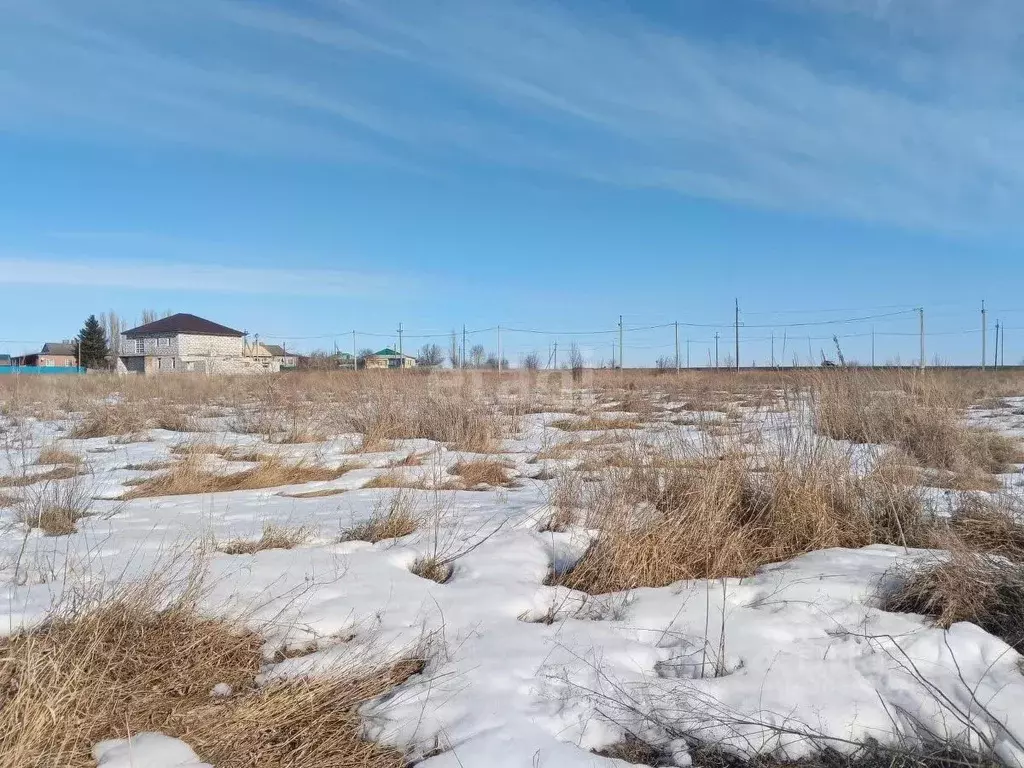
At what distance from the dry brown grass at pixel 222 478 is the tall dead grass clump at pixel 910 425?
14.0 feet

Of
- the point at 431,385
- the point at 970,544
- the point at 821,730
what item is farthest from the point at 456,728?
the point at 431,385

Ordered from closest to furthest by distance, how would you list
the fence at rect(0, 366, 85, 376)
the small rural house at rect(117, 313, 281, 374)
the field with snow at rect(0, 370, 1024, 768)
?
the field with snow at rect(0, 370, 1024, 768)
the fence at rect(0, 366, 85, 376)
the small rural house at rect(117, 313, 281, 374)

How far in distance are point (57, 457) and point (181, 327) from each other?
51.1 metres

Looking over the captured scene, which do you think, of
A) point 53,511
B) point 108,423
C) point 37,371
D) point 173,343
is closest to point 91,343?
point 173,343

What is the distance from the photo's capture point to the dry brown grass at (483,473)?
5184mm

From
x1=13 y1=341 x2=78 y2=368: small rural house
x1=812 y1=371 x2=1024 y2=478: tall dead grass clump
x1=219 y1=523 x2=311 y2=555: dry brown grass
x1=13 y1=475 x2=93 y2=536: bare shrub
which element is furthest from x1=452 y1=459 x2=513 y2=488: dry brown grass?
x1=13 y1=341 x2=78 y2=368: small rural house

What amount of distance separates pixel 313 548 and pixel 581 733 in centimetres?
193

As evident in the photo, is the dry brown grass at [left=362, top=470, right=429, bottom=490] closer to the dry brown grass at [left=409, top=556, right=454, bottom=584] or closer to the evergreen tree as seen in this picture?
the dry brown grass at [left=409, top=556, right=454, bottom=584]

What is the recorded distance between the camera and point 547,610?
260 centimetres

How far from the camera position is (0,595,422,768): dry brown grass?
1609 millimetres

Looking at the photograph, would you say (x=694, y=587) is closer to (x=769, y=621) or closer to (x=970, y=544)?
(x=769, y=621)

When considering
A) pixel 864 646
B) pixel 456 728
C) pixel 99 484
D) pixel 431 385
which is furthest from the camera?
pixel 431 385

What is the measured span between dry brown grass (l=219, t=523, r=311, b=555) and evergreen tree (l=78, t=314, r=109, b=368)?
58.0 metres

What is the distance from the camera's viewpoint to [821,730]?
5.91 ft
